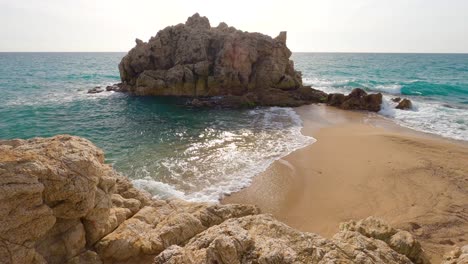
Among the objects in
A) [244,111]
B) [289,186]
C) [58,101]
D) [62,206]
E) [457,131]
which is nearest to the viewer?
[62,206]

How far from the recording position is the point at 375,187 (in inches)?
534

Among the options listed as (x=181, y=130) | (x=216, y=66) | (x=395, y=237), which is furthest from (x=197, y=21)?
(x=395, y=237)

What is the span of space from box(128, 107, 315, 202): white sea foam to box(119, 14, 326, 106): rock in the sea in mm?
12416

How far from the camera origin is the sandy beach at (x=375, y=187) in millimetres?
10758

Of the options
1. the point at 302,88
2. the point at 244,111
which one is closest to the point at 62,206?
the point at 244,111

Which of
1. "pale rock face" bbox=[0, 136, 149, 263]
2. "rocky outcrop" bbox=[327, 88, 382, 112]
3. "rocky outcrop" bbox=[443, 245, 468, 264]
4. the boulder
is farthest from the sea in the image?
"rocky outcrop" bbox=[443, 245, 468, 264]

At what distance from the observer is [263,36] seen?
128 feet

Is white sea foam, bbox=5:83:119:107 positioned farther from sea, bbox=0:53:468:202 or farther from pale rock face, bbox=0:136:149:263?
pale rock face, bbox=0:136:149:263

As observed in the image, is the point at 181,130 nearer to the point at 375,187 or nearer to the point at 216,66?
the point at 375,187

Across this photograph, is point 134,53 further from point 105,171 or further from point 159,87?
point 105,171

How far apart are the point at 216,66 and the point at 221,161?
23058 millimetres

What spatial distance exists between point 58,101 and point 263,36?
26336 millimetres

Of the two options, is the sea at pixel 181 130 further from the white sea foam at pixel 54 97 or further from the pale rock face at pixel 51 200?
the pale rock face at pixel 51 200

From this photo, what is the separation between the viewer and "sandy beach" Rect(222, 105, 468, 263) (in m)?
10.8
